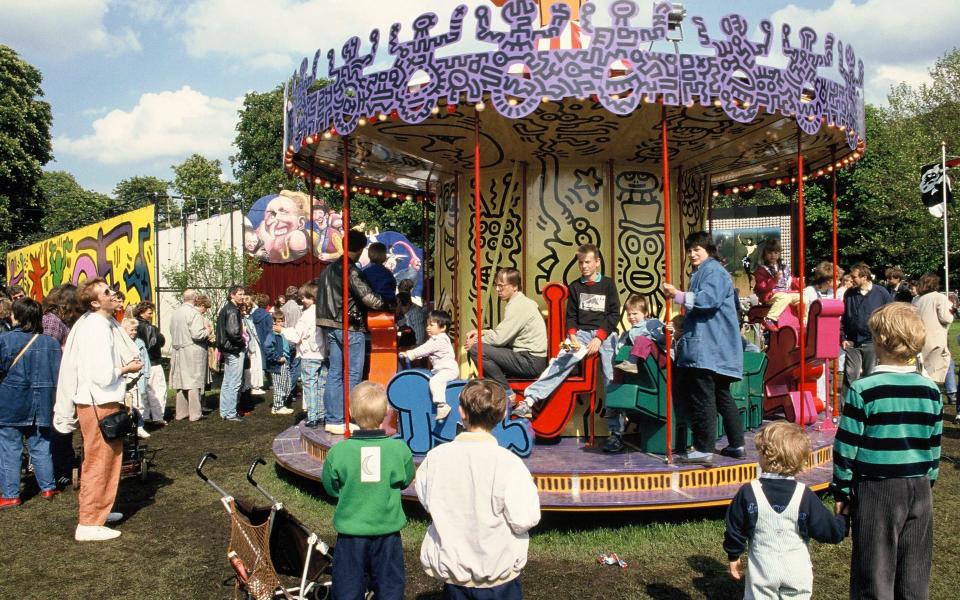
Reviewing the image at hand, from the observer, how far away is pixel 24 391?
645 cm

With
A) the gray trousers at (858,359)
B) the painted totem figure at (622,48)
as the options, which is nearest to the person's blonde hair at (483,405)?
the painted totem figure at (622,48)

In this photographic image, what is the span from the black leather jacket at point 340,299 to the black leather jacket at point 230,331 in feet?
11.9

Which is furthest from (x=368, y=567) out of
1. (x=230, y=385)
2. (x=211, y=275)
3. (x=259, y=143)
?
(x=259, y=143)

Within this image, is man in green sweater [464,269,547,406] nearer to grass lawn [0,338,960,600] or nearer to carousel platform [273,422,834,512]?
carousel platform [273,422,834,512]

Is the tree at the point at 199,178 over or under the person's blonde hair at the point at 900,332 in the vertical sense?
over

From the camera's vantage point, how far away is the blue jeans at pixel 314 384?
807cm

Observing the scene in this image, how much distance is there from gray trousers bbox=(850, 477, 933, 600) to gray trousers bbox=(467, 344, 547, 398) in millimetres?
3745

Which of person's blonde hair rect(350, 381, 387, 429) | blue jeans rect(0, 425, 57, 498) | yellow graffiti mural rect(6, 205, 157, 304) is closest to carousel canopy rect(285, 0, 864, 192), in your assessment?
person's blonde hair rect(350, 381, 387, 429)

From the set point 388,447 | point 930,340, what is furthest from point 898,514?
point 930,340

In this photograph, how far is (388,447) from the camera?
11.0ft

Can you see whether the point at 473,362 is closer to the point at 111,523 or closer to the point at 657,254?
the point at 657,254

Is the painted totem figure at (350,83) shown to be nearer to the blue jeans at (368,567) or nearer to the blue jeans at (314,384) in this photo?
the blue jeans at (314,384)

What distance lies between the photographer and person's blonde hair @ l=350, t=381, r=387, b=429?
10.8 ft

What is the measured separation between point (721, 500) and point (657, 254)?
10.4 feet
